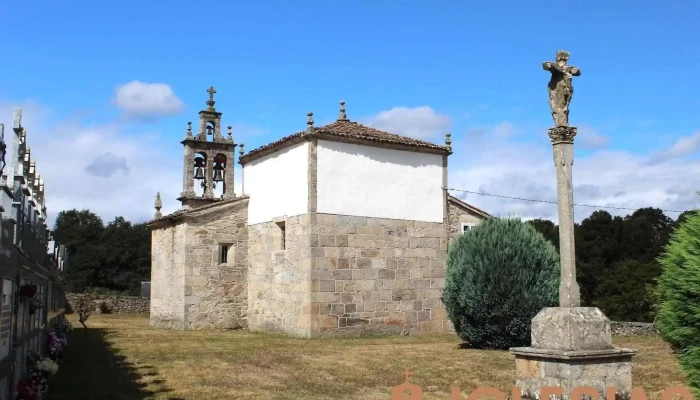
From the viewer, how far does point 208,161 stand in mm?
25859

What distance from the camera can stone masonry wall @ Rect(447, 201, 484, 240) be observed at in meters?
20.8

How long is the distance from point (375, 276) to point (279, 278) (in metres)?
2.92

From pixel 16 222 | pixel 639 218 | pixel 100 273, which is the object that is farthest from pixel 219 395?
pixel 100 273

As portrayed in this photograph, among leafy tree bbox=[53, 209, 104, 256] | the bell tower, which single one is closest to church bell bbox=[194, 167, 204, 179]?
the bell tower

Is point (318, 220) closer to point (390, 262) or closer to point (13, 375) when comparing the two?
point (390, 262)

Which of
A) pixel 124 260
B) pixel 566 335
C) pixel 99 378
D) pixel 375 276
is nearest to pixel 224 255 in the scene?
pixel 375 276

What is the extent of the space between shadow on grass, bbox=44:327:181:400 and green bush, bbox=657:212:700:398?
5931 mm

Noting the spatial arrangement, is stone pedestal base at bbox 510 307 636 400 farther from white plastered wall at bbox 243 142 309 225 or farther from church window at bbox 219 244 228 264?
church window at bbox 219 244 228 264

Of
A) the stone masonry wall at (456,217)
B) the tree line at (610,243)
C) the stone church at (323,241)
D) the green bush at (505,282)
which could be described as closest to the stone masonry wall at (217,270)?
the stone church at (323,241)

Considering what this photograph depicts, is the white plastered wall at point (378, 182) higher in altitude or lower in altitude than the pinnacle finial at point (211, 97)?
lower

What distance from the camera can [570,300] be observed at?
7844 mm

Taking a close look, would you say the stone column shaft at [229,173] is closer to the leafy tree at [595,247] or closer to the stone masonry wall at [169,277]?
the stone masonry wall at [169,277]

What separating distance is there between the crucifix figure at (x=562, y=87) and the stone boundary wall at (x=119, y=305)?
1217 inches

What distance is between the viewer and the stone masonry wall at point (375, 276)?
1814 cm
